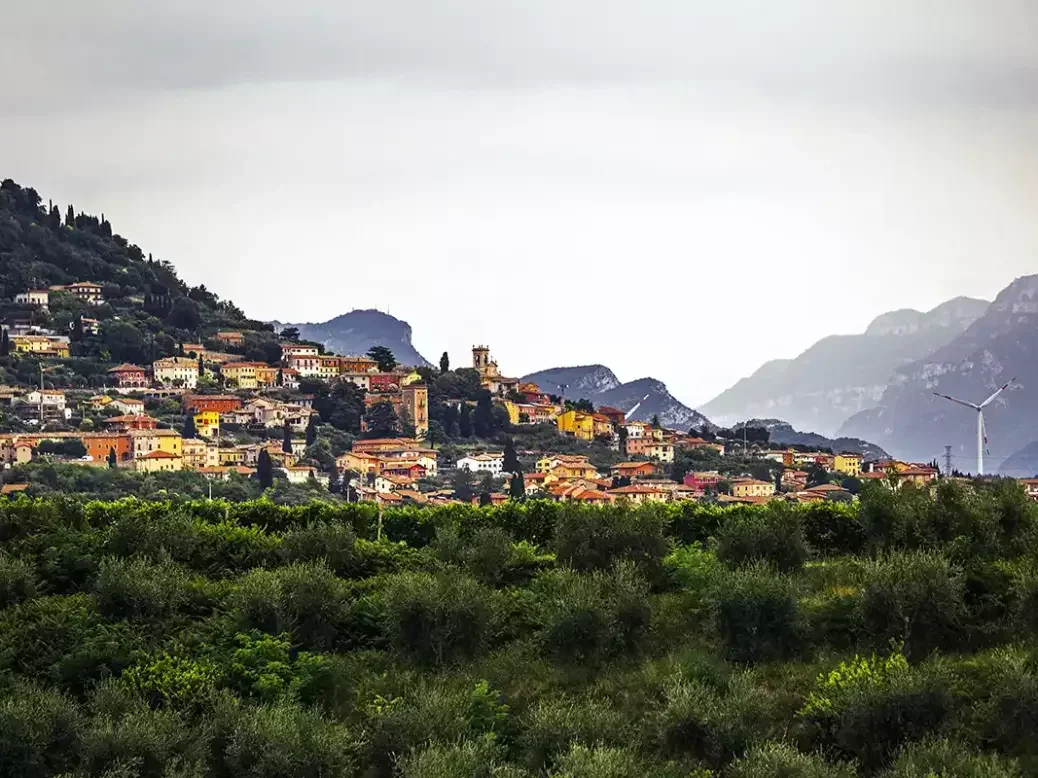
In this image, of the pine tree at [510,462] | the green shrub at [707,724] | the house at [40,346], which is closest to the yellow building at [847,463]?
the pine tree at [510,462]

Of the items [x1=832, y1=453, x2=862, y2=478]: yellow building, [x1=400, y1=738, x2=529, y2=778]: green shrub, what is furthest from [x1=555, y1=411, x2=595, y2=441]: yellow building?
[x1=400, y1=738, x2=529, y2=778]: green shrub

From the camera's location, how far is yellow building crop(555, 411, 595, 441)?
97.4 metres

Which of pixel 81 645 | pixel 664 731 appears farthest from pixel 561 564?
pixel 81 645

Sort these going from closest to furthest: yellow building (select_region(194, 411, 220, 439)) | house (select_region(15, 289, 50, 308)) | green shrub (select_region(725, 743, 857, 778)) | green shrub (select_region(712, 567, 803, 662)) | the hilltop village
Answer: green shrub (select_region(725, 743, 857, 778)) → green shrub (select_region(712, 567, 803, 662)) → the hilltop village → yellow building (select_region(194, 411, 220, 439)) → house (select_region(15, 289, 50, 308))

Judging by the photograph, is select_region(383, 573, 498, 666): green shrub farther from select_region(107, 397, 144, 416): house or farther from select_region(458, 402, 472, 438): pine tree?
select_region(458, 402, 472, 438): pine tree

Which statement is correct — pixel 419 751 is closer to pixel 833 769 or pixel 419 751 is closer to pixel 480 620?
pixel 480 620

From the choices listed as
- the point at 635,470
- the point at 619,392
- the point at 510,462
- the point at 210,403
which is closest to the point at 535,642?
the point at 635,470

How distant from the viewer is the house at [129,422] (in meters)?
79.5

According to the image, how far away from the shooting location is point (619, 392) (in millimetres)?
161625

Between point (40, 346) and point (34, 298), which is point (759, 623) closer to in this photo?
point (40, 346)

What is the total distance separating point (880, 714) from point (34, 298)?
4304 inches

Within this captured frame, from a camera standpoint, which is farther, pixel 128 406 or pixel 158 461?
pixel 128 406

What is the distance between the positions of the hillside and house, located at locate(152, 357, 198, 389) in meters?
2.56

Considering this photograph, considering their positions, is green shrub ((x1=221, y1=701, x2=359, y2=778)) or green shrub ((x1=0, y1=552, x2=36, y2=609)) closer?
green shrub ((x1=221, y1=701, x2=359, y2=778))
